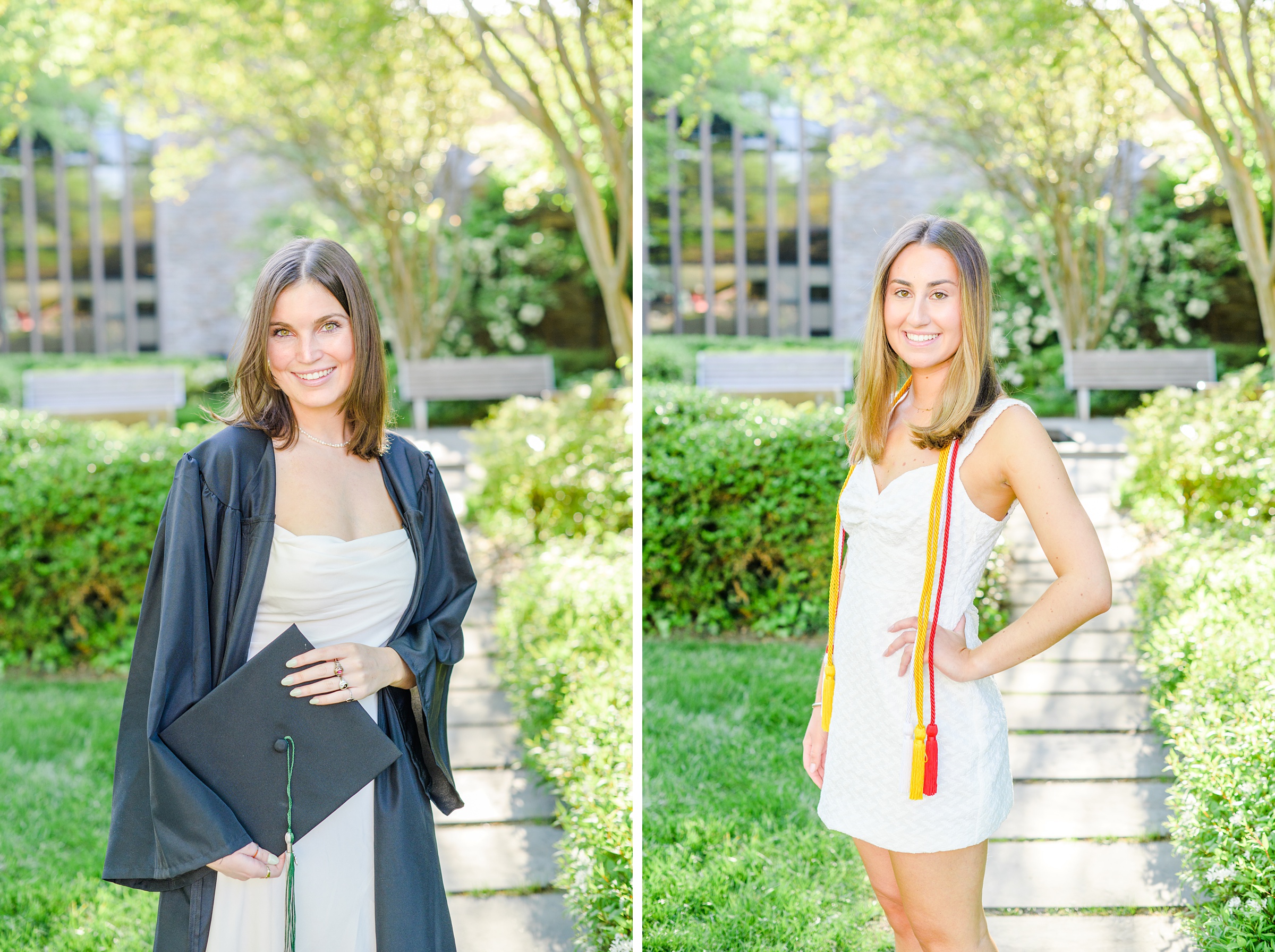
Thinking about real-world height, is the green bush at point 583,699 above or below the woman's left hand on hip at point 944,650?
below

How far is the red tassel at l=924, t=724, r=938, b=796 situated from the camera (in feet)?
5.89

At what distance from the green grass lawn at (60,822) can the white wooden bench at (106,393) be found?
6667 mm

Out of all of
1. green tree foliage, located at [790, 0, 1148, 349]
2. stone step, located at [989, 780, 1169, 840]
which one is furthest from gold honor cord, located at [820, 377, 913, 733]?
green tree foliage, located at [790, 0, 1148, 349]

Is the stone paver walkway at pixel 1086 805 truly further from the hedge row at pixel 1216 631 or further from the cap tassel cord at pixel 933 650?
the cap tassel cord at pixel 933 650

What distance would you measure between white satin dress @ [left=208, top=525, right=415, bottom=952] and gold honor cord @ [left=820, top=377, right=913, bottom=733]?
81cm

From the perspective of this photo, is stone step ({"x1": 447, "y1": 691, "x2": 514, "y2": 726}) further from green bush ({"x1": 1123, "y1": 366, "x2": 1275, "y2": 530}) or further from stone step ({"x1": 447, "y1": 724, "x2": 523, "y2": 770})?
green bush ({"x1": 1123, "y1": 366, "x2": 1275, "y2": 530})

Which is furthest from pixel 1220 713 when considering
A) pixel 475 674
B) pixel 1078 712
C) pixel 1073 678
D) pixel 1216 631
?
pixel 475 674

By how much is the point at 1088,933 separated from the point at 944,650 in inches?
60.2

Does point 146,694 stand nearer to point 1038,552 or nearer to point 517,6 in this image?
point 1038,552

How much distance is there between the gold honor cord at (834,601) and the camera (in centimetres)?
Answer: 198

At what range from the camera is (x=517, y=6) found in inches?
252

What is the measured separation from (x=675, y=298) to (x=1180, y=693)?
488 inches

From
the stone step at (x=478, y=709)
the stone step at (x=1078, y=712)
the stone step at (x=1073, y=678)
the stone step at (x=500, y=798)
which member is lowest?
the stone step at (x=500, y=798)

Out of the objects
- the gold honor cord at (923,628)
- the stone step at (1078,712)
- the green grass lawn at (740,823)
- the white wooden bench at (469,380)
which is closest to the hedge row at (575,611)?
the green grass lawn at (740,823)
